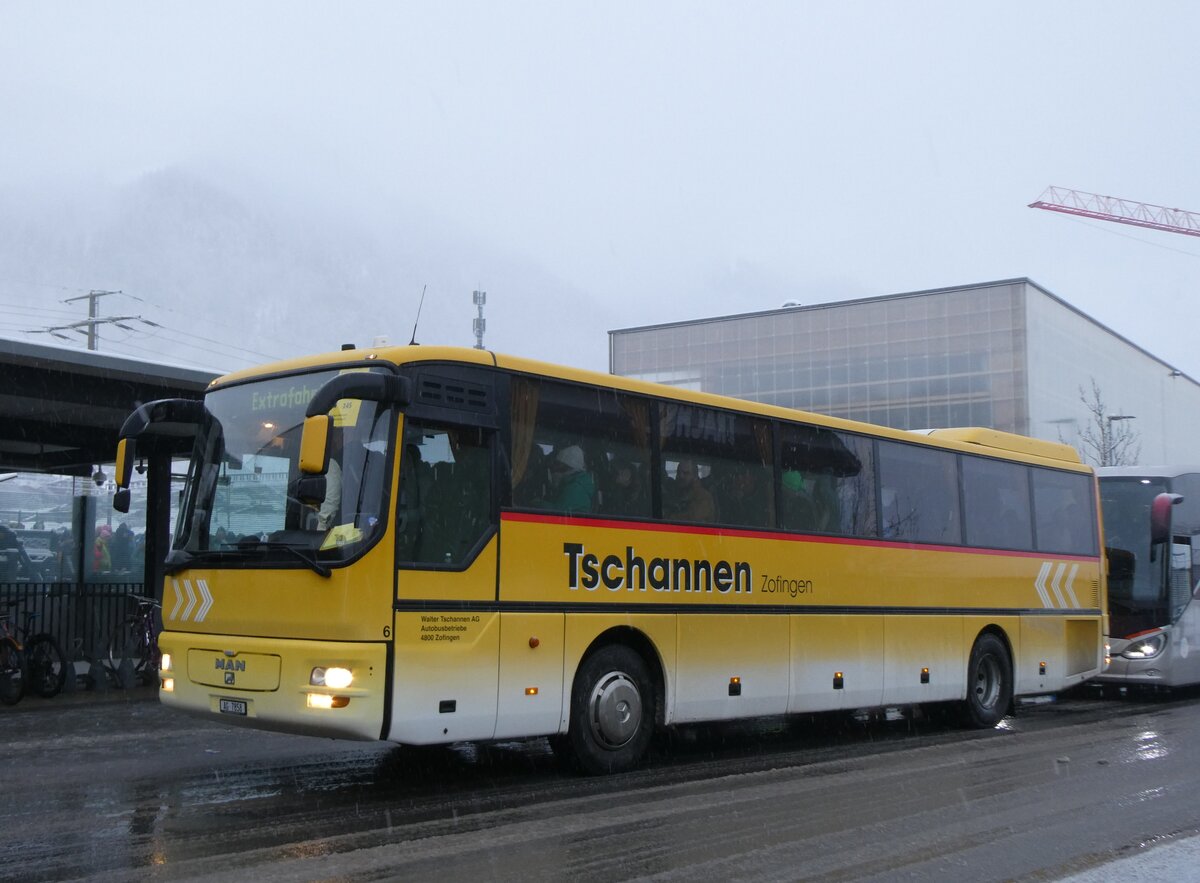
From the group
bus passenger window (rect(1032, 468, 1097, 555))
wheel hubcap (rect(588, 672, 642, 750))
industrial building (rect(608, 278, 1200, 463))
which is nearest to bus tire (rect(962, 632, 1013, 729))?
bus passenger window (rect(1032, 468, 1097, 555))

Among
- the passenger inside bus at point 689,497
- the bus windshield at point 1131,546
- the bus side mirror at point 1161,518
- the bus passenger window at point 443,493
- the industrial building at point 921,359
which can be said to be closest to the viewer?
the bus passenger window at point 443,493

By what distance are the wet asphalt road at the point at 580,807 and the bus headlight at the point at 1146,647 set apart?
Result: 15.5 feet

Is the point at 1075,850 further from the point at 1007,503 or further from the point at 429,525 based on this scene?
the point at 1007,503

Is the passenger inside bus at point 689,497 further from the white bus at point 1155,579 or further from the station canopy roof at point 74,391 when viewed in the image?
the white bus at point 1155,579

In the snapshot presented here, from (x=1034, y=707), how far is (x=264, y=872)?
14.2 m

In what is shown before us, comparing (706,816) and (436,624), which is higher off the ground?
(436,624)

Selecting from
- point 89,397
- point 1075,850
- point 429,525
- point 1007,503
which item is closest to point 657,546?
point 429,525

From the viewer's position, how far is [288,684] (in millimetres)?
8367

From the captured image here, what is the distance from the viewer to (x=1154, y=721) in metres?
14.8

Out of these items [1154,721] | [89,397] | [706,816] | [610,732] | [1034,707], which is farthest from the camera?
[1034,707]

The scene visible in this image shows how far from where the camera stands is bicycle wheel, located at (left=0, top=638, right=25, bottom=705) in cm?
1497

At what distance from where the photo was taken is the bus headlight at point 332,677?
26.8 feet

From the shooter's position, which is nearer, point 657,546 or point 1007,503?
point 657,546

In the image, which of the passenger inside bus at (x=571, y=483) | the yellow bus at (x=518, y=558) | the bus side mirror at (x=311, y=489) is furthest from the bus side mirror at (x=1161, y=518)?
the bus side mirror at (x=311, y=489)
